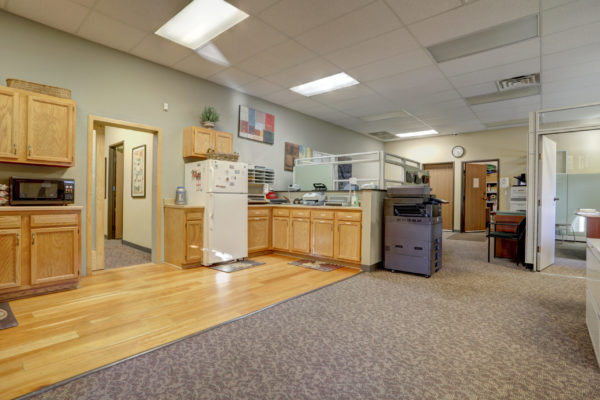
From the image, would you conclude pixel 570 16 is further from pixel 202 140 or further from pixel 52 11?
pixel 52 11

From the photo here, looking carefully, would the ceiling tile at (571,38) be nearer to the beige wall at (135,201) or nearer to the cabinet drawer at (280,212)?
the cabinet drawer at (280,212)

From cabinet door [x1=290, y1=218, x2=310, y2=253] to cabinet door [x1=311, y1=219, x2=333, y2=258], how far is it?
122 mm

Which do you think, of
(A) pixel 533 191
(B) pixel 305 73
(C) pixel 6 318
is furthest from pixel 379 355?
(B) pixel 305 73

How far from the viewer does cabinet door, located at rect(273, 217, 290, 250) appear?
506 cm

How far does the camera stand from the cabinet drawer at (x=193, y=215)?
4.19 metres

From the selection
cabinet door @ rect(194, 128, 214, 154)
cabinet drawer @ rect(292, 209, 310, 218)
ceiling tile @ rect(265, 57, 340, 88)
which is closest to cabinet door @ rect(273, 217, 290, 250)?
cabinet drawer @ rect(292, 209, 310, 218)

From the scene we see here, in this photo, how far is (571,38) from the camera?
3.58m

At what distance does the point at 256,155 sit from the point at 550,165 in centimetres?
485

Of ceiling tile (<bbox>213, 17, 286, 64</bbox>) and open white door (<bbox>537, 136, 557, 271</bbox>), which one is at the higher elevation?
ceiling tile (<bbox>213, 17, 286, 64</bbox>)

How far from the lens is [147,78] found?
4.28 m

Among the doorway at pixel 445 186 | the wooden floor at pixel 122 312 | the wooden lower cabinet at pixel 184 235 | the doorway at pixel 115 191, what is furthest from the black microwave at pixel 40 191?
the doorway at pixel 445 186

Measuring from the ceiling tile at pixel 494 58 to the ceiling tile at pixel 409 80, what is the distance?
17cm

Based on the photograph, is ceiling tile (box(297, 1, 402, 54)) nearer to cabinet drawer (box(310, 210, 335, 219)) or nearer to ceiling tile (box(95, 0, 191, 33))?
ceiling tile (box(95, 0, 191, 33))

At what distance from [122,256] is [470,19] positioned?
5944 mm
